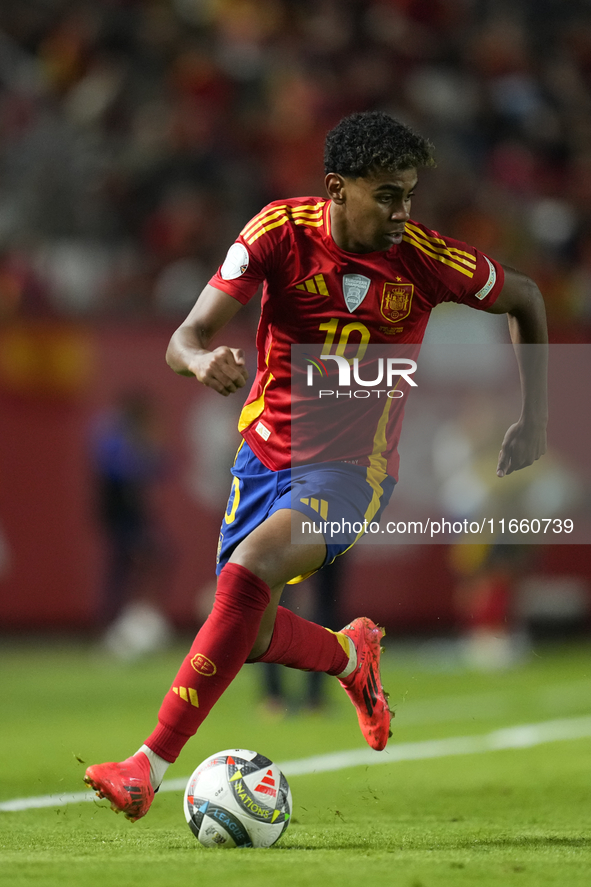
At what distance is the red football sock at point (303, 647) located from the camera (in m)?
4.41

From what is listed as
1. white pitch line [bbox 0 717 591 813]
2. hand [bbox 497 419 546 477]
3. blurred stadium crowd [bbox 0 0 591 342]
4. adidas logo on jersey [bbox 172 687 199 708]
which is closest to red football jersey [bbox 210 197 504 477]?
hand [bbox 497 419 546 477]

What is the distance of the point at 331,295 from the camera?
433cm

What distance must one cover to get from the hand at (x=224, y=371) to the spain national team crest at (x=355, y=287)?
821 millimetres

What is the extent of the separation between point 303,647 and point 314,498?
630 mm

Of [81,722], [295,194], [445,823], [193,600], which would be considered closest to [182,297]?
[295,194]

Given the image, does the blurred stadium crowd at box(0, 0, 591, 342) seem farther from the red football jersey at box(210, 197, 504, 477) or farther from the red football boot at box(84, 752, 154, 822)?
the red football boot at box(84, 752, 154, 822)

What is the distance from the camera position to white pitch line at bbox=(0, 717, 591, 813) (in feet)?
18.0

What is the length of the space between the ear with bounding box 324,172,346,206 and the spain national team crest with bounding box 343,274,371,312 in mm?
257

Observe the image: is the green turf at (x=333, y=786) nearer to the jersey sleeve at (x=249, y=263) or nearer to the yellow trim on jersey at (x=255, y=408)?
the yellow trim on jersey at (x=255, y=408)

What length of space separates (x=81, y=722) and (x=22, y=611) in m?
3.69

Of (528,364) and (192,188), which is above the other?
(192,188)

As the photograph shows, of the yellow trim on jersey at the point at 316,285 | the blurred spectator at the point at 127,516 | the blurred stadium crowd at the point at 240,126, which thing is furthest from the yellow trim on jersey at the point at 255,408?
the blurred stadium crowd at the point at 240,126

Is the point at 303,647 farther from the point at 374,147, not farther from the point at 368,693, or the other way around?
the point at 374,147

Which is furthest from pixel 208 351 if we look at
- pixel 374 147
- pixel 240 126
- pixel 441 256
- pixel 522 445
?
pixel 240 126
